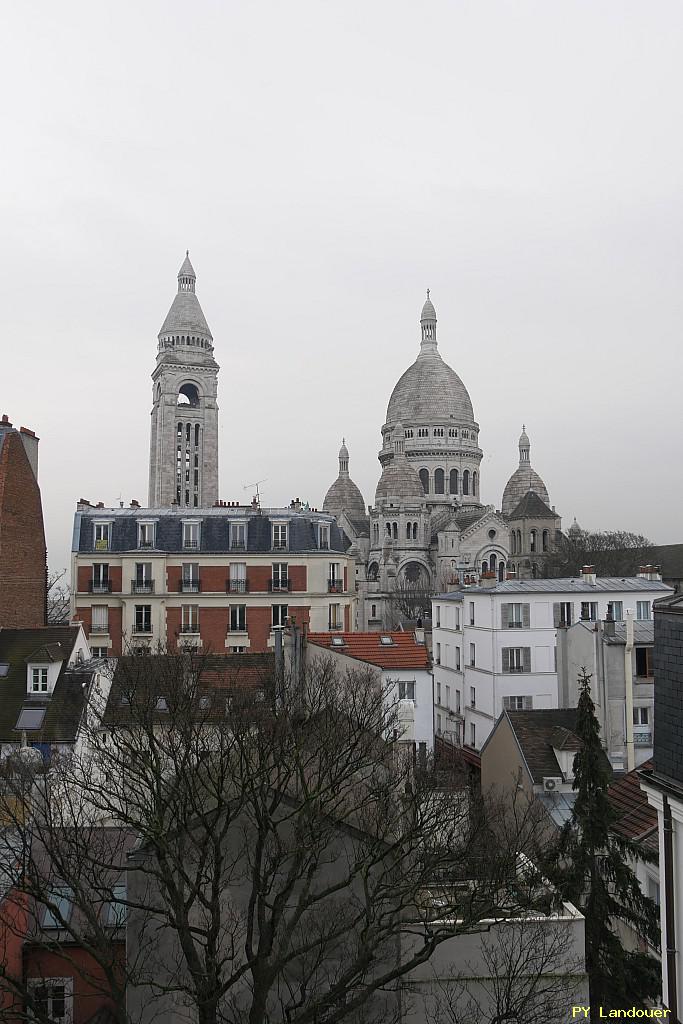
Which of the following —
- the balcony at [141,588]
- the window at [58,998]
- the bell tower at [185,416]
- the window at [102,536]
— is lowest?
the window at [58,998]

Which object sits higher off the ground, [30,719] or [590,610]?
[590,610]

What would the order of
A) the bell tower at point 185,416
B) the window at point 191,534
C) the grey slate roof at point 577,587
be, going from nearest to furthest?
the grey slate roof at point 577,587
the window at point 191,534
the bell tower at point 185,416

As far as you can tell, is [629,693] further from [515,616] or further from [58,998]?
[58,998]

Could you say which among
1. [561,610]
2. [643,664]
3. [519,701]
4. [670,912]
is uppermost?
[561,610]

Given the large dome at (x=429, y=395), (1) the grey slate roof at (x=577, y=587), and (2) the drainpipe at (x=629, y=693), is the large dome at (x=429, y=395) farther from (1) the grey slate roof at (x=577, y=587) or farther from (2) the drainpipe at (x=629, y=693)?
(2) the drainpipe at (x=629, y=693)

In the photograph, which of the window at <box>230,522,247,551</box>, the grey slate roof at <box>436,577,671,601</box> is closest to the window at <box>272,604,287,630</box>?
the window at <box>230,522,247,551</box>

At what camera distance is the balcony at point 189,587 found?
36.8m

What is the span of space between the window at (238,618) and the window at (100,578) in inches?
216

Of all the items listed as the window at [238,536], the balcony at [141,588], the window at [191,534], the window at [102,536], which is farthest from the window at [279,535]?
the window at [102,536]

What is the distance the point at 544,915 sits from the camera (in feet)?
39.7

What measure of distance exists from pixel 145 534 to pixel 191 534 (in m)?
2.04

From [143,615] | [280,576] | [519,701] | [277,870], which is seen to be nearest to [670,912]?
[277,870]

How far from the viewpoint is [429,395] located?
121 meters

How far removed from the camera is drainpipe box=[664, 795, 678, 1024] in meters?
7.78
